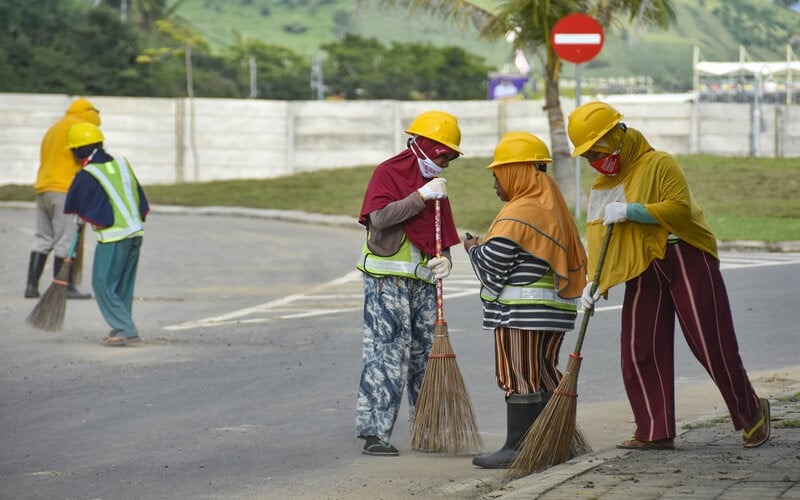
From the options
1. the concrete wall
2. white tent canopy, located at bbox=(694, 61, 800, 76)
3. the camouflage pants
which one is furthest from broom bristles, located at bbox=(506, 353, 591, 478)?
white tent canopy, located at bbox=(694, 61, 800, 76)

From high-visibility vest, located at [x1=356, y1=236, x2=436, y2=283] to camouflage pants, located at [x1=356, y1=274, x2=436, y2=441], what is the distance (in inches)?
1.9

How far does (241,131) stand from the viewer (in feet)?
114

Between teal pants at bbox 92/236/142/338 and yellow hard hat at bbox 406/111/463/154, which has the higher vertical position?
yellow hard hat at bbox 406/111/463/154

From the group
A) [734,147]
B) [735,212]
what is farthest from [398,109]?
[735,212]

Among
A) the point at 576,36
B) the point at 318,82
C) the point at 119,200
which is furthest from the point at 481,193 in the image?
the point at 318,82

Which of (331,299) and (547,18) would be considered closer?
(331,299)

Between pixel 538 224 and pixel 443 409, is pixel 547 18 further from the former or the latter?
pixel 538 224

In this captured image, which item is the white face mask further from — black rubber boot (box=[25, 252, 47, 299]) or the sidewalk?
black rubber boot (box=[25, 252, 47, 299])

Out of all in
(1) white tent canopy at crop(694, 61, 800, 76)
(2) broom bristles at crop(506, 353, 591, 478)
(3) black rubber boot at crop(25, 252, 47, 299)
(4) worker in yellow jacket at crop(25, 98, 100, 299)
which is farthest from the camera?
(1) white tent canopy at crop(694, 61, 800, 76)

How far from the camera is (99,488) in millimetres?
7125

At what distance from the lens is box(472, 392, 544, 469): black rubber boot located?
7.30m

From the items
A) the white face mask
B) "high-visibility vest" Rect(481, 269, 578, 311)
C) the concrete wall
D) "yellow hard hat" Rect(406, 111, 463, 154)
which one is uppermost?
the concrete wall

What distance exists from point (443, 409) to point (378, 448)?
0.40 metres

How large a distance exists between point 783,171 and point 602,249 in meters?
22.6
